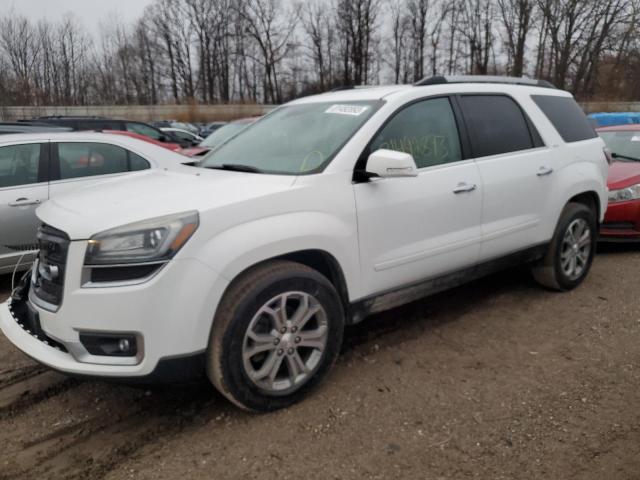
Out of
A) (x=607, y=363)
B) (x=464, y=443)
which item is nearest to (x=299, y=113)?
(x=464, y=443)

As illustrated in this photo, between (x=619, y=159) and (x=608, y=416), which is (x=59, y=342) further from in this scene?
(x=619, y=159)

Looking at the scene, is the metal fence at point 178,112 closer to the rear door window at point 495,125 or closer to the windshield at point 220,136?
the windshield at point 220,136

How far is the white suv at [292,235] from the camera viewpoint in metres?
2.47

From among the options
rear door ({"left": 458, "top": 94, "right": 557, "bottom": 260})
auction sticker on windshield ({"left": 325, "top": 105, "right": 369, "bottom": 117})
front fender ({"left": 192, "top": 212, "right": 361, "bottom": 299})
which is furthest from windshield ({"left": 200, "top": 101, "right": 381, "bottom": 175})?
rear door ({"left": 458, "top": 94, "right": 557, "bottom": 260})

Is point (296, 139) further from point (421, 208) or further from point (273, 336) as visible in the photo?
point (273, 336)

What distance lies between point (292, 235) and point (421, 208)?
987 mm

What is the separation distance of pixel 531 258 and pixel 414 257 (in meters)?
1.49

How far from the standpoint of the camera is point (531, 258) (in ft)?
14.3

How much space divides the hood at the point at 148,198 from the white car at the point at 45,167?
1935mm

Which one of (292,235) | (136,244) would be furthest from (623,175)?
(136,244)

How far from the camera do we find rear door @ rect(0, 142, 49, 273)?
4836 millimetres

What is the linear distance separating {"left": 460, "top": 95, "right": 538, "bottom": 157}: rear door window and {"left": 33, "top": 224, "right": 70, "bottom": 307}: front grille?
273cm

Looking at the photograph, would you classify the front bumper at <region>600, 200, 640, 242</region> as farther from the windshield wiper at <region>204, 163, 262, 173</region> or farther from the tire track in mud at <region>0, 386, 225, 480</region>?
the tire track in mud at <region>0, 386, 225, 480</region>

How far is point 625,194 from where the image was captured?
5.99 metres
